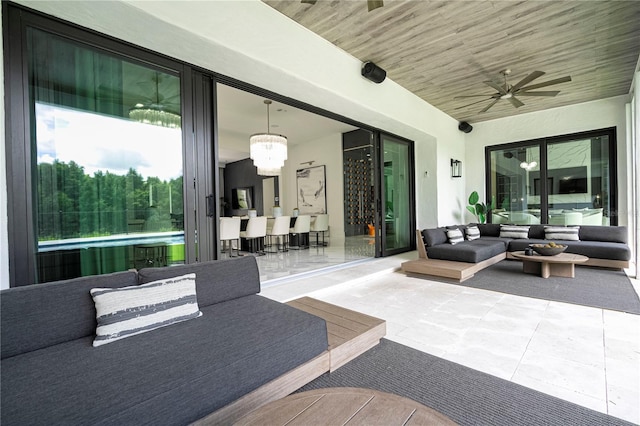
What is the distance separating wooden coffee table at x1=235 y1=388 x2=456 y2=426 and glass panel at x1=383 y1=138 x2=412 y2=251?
491 cm

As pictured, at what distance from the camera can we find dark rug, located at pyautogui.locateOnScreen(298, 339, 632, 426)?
1.51 meters

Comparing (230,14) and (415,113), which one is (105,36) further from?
(415,113)

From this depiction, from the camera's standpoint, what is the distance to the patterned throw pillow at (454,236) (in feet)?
17.5

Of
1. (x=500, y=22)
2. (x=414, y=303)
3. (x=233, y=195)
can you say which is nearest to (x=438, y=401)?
(x=414, y=303)

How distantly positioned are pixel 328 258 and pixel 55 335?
15.5ft

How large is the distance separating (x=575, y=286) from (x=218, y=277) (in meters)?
4.33

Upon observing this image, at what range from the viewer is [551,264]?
4477 mm

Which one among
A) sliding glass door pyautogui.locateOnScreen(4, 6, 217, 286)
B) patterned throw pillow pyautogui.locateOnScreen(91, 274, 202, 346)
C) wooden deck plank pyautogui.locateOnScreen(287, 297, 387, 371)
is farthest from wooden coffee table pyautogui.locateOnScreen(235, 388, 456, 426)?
sliding glass door pyautogui.locateOnScreen(4, 6, 217, 286)

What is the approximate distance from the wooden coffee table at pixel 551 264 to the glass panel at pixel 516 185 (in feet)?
9.64

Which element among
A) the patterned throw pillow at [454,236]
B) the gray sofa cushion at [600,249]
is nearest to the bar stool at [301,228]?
the patterned throw pillow at [454,236]

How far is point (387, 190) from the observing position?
6.09 meters

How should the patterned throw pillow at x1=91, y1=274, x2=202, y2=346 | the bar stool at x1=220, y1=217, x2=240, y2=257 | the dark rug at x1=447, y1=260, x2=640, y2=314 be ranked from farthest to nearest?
the bar stool at x1=220, y1=217, x2=240, y2=257
the dark rug at x1=447, y1=260, x2=640, y2=314
the patterned throw pillow at x1=91, y1=274, x2=202, y2=346

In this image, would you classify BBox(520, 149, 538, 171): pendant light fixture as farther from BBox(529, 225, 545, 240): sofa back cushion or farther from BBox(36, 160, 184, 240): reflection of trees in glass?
BBox(36, 160, 184, 240): reflection of trees in glass

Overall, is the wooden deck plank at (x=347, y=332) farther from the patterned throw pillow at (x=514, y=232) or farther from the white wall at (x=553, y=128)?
the white wall at (x=553, y=128)
